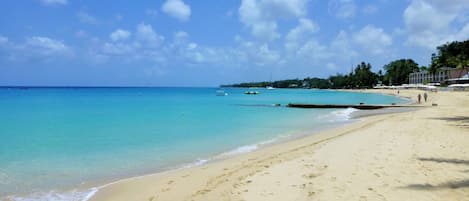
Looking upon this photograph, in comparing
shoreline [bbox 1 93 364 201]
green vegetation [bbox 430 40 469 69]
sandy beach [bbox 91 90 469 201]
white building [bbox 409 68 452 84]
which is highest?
green vegetation [bbox 430 40 469 69]

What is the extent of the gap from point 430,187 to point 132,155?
8.70 meters

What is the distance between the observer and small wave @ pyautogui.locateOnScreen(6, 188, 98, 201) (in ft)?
22.3

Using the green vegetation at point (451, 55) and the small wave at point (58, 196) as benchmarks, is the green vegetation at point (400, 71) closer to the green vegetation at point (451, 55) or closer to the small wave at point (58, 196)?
the green vegetation at point (451, 55)

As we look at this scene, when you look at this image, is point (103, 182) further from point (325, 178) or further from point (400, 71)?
point (400, 71)

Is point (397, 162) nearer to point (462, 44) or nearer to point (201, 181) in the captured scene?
point (201, 181)

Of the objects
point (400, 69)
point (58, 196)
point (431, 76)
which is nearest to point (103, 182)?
point (58, 196)

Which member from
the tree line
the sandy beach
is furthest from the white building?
the sandy beach

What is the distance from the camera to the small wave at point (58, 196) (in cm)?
680

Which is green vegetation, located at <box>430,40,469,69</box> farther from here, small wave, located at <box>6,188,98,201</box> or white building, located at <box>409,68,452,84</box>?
small wave, located at <box>6,188,98,201</box>

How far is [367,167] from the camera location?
Answer: 24.8 feet

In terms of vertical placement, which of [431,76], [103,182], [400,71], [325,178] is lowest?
[103,182]

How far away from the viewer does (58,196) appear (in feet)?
22.9

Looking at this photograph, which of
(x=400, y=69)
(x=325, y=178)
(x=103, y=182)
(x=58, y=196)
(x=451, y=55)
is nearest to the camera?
(x=325, y=178)

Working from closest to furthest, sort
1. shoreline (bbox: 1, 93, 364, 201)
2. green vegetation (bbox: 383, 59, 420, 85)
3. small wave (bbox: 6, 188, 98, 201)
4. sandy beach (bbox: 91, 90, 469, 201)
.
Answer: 1. sandy beach (bbox: 91, 90, 469, 201)
2. small wave (bbox: 6, 188, 98, 201)
3. shoreline (bbox: 1, 93, 364, 201)
4. green vegetation (bbox: 383, 59, 420, 85)
